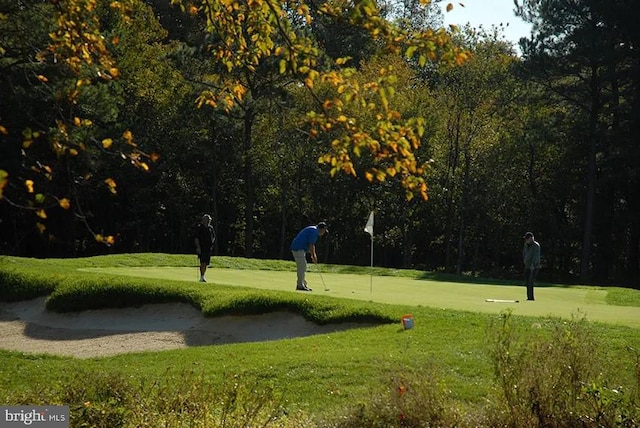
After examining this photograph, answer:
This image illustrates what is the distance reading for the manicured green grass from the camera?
12.4 metres

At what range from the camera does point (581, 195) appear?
166ft

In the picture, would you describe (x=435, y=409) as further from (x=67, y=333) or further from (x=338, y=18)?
(x=67, y=333)

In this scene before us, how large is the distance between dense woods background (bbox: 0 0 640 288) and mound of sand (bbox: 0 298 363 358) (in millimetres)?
22058

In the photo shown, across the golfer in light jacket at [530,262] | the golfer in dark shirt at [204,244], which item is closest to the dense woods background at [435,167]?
the golfer in dark shirt at [204,244]

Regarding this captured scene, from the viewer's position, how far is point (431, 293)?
77.1ft

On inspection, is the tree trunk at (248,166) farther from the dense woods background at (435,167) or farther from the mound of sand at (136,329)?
the mound of sand at (136,329)

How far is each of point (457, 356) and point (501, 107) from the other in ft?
127

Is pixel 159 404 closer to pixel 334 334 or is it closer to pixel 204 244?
pixel 334 334

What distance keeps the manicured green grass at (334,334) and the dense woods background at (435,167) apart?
64.1 feet

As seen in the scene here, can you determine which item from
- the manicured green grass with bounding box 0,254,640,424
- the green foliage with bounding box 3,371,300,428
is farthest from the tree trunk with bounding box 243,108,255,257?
the green foliage with bounding box 3,371,300,428

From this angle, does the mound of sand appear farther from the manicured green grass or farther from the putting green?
the putting green

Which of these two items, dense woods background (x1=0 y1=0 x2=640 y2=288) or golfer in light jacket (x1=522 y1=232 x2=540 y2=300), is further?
dense woods background (x1=0 y1=0 x2=640 y2=288)

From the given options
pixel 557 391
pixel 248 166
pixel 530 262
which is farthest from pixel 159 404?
pixel 248 166

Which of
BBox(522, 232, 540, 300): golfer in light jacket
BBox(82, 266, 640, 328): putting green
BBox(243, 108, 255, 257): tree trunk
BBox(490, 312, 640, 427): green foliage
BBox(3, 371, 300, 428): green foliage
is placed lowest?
BBox(3, 371, 300, 428): green foliage
